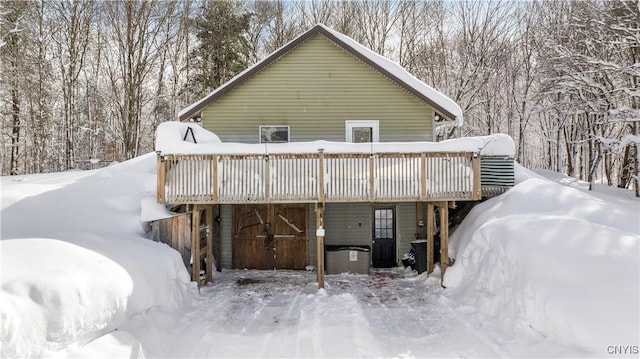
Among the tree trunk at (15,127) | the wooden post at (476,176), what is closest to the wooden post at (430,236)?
the wooden post at (476,176)

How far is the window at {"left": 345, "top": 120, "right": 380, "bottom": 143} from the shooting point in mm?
12453

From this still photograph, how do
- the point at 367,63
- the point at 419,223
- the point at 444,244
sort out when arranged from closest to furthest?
the point at 444,244
the point at 367,63
the point at 419,223

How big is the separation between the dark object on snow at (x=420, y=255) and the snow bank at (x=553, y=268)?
99cm

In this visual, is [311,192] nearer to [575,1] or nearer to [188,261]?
[188,261]

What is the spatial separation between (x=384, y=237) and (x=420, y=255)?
1.83 m

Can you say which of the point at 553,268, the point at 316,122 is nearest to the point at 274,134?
the point at 316,122

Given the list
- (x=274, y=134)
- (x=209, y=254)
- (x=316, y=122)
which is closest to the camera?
(x=209, y=254)

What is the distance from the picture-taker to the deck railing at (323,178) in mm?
9188

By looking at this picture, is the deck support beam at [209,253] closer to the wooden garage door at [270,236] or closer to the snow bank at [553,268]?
the wooden garage door at [270,236]

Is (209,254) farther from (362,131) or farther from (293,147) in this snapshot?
(362,131)

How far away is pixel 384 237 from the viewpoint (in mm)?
12656

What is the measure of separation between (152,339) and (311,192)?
181 inches

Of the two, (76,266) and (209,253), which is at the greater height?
(76,266)

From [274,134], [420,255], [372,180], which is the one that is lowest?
[420,255]
